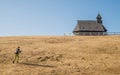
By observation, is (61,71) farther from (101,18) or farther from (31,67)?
(101,18)

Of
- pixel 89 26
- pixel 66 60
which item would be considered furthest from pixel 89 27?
pixel 66 60

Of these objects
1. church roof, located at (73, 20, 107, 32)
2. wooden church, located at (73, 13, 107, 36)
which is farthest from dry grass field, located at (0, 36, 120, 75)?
church roof, located at (73, 20, 107, 32)

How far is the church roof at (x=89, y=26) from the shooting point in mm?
85125

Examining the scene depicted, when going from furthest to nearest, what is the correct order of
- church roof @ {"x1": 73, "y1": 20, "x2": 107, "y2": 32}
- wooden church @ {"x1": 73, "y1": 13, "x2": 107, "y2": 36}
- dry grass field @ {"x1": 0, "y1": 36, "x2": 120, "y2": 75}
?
church roof @ {"x1": 73, "y1": 20, "x2": 107, "y2": 32}, wooden church @ {"x1": 73, "y1": 13, "x2": 107, "y2": 36}, dry grass field @ {"x1": 0, "y1": 36, "x2": 120, "y2": 75}

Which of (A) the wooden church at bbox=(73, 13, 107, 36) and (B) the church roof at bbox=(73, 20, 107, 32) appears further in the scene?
(B) the church roof at bbox=(73, 20, 107, 32)

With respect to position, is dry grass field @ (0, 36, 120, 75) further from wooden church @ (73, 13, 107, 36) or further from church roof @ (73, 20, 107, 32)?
church roof @ (73, 20, 107, 32)

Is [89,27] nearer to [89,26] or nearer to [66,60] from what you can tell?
[89,26]

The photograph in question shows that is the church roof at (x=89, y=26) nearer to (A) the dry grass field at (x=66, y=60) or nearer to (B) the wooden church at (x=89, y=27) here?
(B) the wooden church at (x=89, y=27)

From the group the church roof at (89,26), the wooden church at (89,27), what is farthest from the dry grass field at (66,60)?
the church roof at (89,26)

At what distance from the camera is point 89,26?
85625 mm

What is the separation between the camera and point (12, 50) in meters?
42.9

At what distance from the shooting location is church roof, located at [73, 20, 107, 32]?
85.1m

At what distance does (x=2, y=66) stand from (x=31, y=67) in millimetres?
3940

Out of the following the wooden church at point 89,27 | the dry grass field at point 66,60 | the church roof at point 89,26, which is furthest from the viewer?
the church roof at point 89,26
